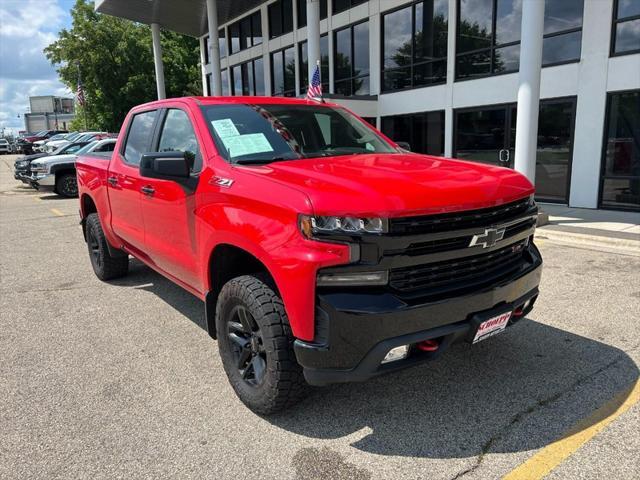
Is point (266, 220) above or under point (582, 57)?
under

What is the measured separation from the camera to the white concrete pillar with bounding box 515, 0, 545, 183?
29.2 ft

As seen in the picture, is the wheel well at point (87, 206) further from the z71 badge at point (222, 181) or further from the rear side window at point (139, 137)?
the z71 badge at point (222, 181)

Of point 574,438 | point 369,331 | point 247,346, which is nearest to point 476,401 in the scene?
point 574,438

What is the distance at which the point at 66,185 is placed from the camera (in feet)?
52.4

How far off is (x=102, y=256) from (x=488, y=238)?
4633 mm

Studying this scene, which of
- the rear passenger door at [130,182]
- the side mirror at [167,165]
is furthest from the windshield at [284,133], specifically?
the rear passenger door at [130,182]

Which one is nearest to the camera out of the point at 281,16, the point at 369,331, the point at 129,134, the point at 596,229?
the point at 369,331

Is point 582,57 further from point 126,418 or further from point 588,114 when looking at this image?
point 126,418

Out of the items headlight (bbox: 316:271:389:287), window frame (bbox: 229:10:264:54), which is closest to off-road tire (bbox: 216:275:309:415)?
headlight (bbox: 316:271:389:287)

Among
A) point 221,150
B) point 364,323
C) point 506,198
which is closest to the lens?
point 364,323

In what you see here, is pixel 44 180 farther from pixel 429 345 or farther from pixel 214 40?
pixel 429 345

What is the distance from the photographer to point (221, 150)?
11.2 ft

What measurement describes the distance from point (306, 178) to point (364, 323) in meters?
0.88

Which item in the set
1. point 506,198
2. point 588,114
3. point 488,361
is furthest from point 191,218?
point 588,114
